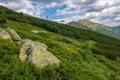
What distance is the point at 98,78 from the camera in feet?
89.0

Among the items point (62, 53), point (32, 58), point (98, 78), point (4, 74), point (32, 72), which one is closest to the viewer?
point (4, 74)

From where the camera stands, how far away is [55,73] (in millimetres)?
22906

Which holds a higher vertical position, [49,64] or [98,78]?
[49,64]

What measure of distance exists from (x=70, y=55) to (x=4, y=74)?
508 inches

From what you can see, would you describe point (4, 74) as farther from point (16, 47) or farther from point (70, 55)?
point (70, 55)

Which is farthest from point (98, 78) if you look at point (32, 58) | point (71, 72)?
point (32, 58)

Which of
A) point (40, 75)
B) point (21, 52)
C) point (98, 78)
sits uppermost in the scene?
point (21, 52)

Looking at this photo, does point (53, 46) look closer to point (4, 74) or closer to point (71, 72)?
point (71, 72)

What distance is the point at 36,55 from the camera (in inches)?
918

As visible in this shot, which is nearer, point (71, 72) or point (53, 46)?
point (71, 72)

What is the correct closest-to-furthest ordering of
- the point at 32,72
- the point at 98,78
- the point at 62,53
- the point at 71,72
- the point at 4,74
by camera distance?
the point at 4,74 < the point at 32,72 < the point at 71,72 < the point at 98,78 < the point at 62,53

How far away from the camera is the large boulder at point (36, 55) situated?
22.8m

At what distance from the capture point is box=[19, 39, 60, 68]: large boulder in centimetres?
2280

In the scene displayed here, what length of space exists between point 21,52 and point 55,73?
3796 mm
